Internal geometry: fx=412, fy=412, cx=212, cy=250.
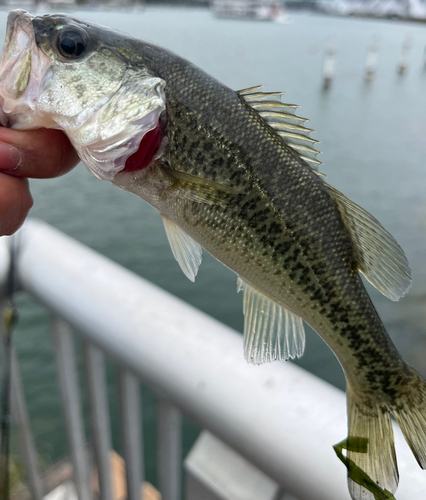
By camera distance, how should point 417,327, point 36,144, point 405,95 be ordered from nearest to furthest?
point 36,144
point 417,327
point 405,95

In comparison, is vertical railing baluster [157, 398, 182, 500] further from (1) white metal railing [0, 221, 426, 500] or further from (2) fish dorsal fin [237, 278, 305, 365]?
(2) fish dorsal fin [237, 278, 305, 365]

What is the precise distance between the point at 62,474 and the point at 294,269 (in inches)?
77.7

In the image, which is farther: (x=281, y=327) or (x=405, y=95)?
(x=405, y=95)

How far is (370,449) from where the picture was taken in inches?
25.7

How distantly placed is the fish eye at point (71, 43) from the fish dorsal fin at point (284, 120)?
0.98 feet

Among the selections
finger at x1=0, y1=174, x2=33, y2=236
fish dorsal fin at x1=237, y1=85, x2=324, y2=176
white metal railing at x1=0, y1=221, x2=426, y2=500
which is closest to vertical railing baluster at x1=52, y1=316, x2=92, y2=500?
white metal railing at x1=0, y1=221, x2=426, y2=500

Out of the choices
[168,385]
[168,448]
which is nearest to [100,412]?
[168,448]

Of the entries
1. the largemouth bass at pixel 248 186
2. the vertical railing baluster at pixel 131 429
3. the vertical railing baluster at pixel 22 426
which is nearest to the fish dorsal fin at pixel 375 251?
the largemouth bass at pixel 248 186

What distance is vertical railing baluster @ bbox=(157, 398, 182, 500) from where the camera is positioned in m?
1.21

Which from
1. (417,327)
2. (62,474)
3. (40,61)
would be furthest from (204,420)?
(417,327)

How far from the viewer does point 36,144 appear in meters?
0.70

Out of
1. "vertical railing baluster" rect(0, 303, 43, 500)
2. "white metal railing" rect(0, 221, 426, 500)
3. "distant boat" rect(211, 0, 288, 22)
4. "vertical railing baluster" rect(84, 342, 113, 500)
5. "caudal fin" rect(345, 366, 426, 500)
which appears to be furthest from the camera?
"distant boat" rect(211, 0, 288, 22)

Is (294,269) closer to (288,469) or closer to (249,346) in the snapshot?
(249,346)

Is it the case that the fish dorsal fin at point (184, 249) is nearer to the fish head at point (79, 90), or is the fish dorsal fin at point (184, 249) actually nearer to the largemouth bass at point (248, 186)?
the largemouth bass at point (248, 186)
